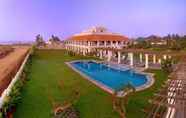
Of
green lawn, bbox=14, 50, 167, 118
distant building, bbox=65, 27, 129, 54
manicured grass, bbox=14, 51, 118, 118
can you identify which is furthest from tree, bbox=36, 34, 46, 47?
green lawn, bbox=14, 50, 167, 118

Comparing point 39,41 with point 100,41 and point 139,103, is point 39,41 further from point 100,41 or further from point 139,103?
point 139,103

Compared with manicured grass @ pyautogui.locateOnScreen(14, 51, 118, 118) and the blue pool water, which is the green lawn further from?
the blue pool water

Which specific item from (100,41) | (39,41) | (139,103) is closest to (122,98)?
(139,103)

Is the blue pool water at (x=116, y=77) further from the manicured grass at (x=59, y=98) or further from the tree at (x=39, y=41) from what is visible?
the tree at (x=39, y=41)

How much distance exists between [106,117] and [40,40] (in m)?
59.1

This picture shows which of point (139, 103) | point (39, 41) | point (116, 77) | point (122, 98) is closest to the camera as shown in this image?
point (122, 98)

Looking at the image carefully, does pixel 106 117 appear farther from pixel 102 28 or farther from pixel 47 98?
pixel 102 28

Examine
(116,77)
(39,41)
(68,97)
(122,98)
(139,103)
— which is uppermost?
(39,41)

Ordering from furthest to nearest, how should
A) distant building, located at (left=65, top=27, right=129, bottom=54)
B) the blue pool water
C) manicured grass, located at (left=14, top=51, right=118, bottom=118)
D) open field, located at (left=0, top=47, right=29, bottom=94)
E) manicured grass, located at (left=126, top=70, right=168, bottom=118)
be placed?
1. distant building, located at (left=65, top=27, right=129, bottom=54)
2. the blue pool water
3. open field, located at (left=0, top=47, right=29, bottom=94)
4. manicured grass, located at (left=14, top=51, right=118, bottom=118)
5. manicured grass, located at (left=126, top=70, right=168, bottom=118)

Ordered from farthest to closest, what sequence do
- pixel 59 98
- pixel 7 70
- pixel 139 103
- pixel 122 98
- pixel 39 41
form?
pixel 39 41 → pixel 7 70 → pixel 59 98 → pixel 139 103 → pixel 122 98

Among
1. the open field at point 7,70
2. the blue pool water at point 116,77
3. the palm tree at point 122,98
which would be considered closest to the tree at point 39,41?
the open field at point 7,70

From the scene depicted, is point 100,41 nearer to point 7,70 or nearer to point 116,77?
point 7,70

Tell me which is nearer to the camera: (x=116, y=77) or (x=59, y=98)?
(x=59, y=98)

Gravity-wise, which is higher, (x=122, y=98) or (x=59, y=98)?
(x=122, y=98)
